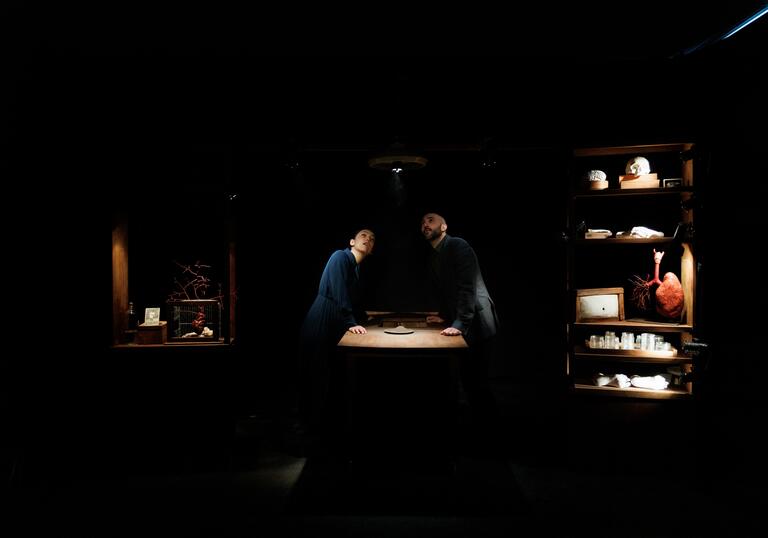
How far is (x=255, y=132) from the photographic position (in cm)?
414

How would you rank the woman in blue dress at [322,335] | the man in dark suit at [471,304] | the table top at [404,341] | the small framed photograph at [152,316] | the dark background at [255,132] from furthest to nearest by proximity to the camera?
the woman in blue dress at [322,335] → the man in dark suit at [471,304] → the small framed photograph at [152,316] → the dark background at [255,132] → the table top at [404,341]

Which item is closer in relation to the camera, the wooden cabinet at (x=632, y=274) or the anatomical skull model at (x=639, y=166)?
the wooden cabinet at (x=632, y=274)

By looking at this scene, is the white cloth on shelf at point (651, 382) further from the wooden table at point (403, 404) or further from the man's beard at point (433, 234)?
the man's beard at point (433, 234)

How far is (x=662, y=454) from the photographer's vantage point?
3893mm

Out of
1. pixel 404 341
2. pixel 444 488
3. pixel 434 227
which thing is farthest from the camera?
pixel 434 227

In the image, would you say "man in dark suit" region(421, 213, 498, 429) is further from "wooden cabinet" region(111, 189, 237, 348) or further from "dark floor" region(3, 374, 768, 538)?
"wooden cabinet" region(111, 189, 237, 348)

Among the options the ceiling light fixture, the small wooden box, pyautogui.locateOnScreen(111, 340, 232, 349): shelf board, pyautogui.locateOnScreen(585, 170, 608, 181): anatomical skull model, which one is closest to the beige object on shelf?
pyautogui.locateOnScreen(585, 170, 608, 181): anatomical skull model

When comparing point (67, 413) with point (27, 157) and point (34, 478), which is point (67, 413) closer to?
point (34, 478)

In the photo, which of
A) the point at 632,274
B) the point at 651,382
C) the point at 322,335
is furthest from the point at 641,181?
the point at 322,335

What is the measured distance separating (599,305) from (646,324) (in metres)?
0.38

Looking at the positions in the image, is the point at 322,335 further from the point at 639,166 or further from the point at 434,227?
the point at 639,166

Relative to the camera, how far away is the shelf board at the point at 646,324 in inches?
159

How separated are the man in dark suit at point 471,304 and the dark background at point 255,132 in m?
0.71

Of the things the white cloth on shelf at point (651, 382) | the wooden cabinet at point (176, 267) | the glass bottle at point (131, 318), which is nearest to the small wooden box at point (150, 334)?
the wooden cabinet at point (176, 267)
